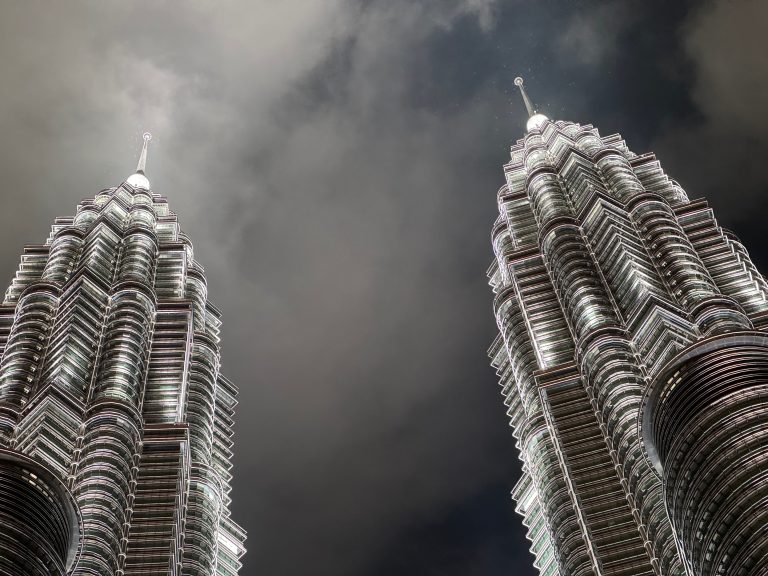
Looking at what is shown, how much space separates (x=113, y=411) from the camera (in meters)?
127

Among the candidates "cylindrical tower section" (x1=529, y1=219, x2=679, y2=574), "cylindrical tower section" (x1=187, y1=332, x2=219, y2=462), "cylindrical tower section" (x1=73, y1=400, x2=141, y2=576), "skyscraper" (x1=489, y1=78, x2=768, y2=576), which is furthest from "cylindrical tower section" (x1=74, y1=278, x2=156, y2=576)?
"cylindrical tower section" (x1=529, y1=219, x2=679, y2=574)

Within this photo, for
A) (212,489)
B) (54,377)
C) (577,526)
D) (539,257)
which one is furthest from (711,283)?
(54,377)

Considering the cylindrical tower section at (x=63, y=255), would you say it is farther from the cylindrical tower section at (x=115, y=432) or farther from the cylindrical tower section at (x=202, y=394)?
the cylindrical tower section at (x=202, y=394)

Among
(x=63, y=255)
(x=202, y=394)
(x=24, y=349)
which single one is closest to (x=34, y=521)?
(x=24, y=349)

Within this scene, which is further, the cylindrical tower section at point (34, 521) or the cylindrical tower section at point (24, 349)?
the cylindrical tower section at point (24, 349)

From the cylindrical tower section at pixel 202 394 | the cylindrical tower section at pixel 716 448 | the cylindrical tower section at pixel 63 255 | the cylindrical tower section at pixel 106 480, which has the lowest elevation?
the cylindrical tower section at pixel 716 448

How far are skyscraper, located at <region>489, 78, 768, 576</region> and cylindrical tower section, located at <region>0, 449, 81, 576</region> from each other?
172ft

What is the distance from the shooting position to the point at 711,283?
136875 millimetres

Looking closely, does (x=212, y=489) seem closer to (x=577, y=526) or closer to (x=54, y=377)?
(x=54, y=377)

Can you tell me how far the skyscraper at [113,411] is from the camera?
106000 millimetres

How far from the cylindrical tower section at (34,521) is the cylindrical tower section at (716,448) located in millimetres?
57816

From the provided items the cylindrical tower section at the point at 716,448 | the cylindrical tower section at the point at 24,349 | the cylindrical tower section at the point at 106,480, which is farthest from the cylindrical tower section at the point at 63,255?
the cylindrical tower section at the point at 716,448

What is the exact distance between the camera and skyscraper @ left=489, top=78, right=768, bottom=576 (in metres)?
98.4

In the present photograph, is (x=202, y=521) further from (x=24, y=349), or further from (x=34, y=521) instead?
(x=24, y=349)
